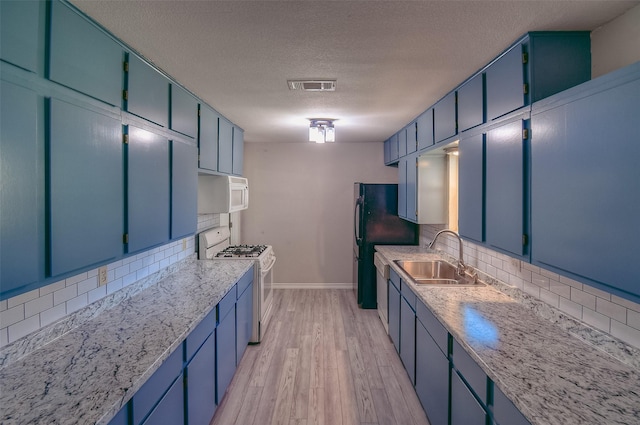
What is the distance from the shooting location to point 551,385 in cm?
111

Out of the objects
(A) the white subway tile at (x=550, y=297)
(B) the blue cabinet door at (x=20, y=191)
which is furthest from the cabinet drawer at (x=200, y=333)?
(A) the white subway tile at (x=550, y=297)

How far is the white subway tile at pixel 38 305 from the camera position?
1385 mm

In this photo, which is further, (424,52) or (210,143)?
(210,143)

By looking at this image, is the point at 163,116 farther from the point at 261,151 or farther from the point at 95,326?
the point at 261,151

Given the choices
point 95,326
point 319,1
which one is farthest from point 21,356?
point 319,1

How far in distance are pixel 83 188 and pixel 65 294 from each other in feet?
2.16

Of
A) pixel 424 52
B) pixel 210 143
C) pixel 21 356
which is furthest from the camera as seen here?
pixel 210 143

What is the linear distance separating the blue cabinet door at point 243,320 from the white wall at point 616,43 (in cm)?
287

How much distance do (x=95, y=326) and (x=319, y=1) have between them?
197 centimetres

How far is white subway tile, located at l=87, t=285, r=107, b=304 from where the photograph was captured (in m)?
1.76

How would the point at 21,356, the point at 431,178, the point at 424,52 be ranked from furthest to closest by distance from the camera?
the point at 431,178, the point at 424,52, the point at 21,356

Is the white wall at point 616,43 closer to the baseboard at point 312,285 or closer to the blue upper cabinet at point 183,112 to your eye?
the blue upper cabinet at point 183,112

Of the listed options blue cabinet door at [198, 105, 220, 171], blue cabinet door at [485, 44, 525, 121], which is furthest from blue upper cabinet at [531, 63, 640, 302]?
blue cabinet door at [198, 105, 220, 171]

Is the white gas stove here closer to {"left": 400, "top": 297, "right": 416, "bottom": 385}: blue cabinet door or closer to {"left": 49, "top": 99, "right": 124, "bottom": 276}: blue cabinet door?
{"left": 400, "top": 297, "right": 416, "bottom": 385}: blue cabinet door
